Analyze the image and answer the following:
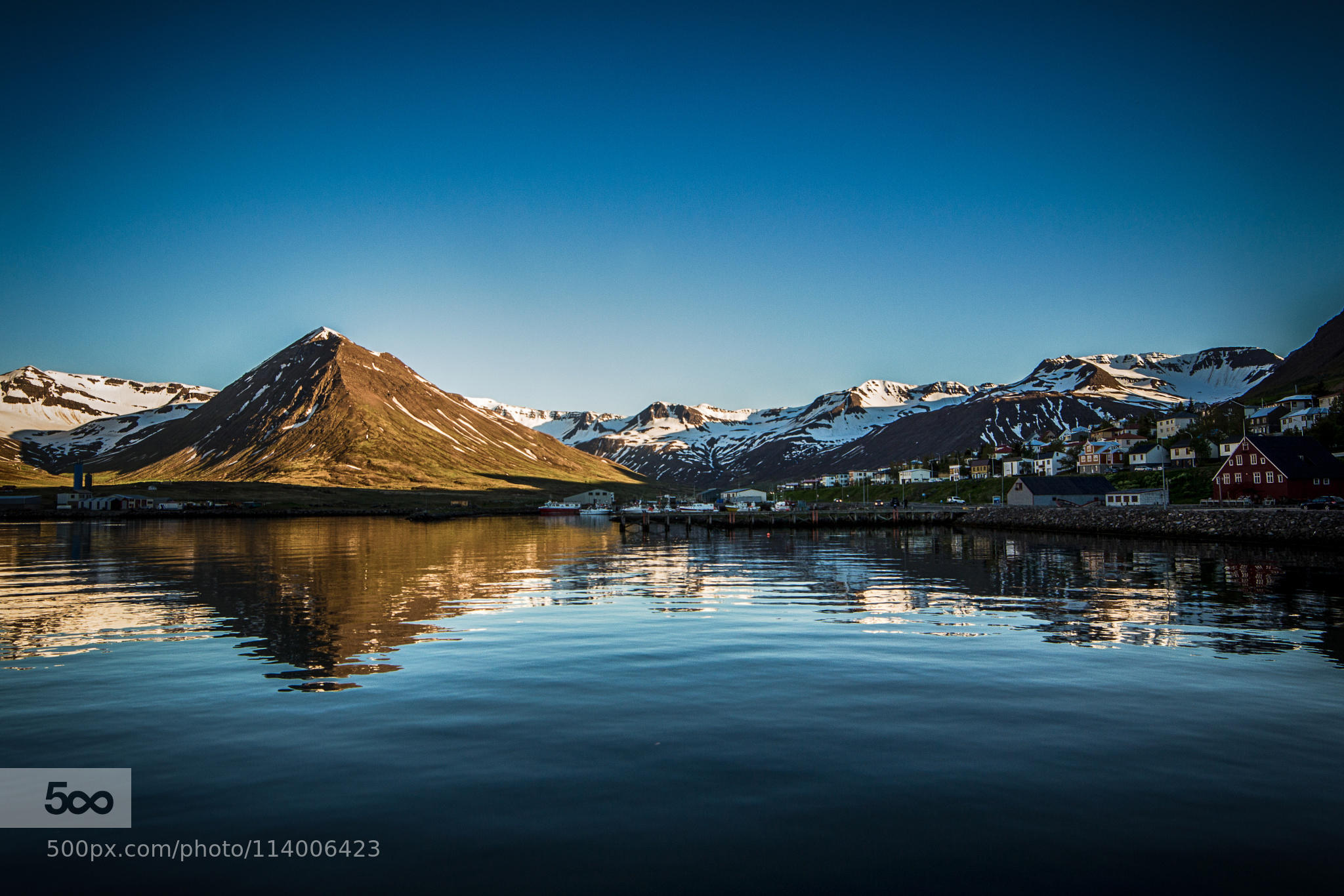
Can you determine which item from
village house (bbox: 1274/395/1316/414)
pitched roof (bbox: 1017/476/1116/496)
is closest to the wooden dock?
pitched roof (bbox: 1017/476/1116/496)

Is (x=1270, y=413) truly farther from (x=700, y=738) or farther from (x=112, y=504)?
(x=112, y=504)

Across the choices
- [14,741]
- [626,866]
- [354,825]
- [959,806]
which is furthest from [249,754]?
[959,806]

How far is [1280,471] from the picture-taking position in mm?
100875

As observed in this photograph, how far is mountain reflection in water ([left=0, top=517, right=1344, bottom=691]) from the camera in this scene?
2503 cm

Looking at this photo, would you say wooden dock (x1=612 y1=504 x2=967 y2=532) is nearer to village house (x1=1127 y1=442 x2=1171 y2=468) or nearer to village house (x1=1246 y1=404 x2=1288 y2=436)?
village house (x1=1127 y1=442 x2=1171 y2=468)

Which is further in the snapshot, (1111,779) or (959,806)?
(1111,779)

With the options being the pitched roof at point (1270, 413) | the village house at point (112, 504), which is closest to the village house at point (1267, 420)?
the pitched roof at point (1270, 413)

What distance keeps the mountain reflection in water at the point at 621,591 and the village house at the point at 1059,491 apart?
61670mm

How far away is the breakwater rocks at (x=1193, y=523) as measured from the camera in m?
68.4

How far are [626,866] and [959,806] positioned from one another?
16.4 ft

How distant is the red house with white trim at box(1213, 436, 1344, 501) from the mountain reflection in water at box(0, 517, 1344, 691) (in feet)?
122

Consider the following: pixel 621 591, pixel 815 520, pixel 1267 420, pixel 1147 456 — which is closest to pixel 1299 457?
pixel 815 520

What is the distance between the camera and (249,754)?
13.4 metres

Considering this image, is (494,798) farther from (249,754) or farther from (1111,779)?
(1111,779)
